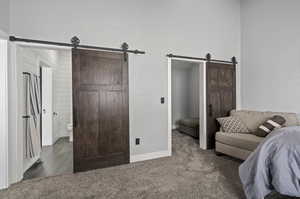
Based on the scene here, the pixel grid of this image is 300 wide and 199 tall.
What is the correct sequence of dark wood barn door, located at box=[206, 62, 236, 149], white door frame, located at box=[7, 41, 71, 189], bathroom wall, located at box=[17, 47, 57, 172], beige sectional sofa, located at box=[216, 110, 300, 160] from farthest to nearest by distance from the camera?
dark wood barn door, located at box=[206, 62, 236, 149] → beige sectional sofa, located at box=[216, 110, 300, 160] → bathroom wall, located at box=[17, 47, 57, 172] → white door frame, located at box=[7, 41, 71, 189]

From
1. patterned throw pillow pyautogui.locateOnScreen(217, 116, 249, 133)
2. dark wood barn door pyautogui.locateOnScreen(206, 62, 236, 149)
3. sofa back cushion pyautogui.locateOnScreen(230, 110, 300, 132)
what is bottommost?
patterned throw pillow pyautogui.locateOnScreen(217, 116, 249, 133)

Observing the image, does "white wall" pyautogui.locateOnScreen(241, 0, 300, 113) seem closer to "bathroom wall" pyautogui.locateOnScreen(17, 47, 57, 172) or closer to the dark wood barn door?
the dark wood barn door

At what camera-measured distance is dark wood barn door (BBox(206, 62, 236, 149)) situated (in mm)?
3906

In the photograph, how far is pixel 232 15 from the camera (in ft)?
14.0

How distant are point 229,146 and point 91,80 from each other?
288 centimetres

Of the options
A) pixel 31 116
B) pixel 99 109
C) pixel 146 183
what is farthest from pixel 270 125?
pixel 31 116

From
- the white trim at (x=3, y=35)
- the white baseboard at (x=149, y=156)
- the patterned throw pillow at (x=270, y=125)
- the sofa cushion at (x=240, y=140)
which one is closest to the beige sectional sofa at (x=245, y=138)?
the sofa cushion at (x=240, y=140)

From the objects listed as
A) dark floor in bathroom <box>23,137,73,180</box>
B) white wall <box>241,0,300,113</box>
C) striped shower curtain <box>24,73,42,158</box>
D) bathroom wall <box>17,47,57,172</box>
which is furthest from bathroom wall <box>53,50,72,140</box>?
white wall <box>241,0,300,113</box>

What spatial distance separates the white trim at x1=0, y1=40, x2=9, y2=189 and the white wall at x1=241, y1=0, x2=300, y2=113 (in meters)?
4.86

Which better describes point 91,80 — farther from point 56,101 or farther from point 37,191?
point 56,101

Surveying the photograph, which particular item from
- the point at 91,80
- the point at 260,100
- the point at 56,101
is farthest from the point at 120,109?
the point at 260,100

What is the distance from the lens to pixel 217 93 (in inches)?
157

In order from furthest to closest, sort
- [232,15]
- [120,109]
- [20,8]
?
1. [232,15]
2. [120,109]
3. [20,8]

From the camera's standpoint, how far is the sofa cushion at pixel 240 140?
9.32 ft
